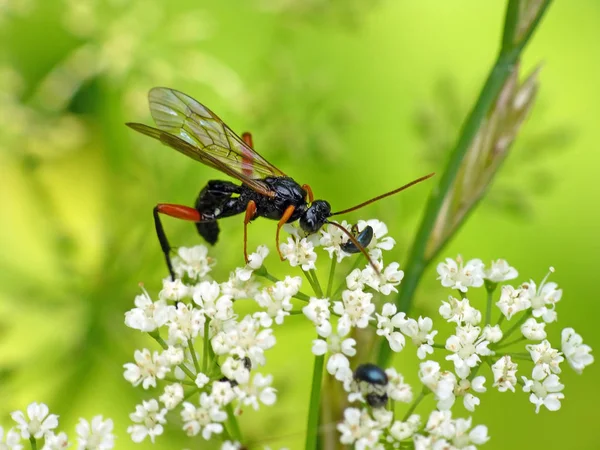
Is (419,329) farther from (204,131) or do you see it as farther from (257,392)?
(204,131)

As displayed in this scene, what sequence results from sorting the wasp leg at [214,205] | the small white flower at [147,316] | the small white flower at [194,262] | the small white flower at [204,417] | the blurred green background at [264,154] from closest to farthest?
1. the small white flower at [204,417]
2. the small white flower at [147,316]
3. the small white flower at [194,262]
4. the wasp leg at [214,205]
5. the blurred green background at [264,154]

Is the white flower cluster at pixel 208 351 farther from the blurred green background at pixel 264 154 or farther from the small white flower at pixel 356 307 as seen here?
the blurred green background at pixel 264 154

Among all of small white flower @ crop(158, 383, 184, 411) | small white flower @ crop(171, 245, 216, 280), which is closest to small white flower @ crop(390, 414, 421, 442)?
small white flower @ crop(158, 383, 184, 411)

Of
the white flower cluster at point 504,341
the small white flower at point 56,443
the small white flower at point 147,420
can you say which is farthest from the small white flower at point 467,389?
the small white flower at point 56,443

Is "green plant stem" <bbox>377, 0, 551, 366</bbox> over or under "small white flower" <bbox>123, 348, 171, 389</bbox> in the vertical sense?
over

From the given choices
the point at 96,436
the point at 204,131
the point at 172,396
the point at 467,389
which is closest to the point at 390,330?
the point at 467,389

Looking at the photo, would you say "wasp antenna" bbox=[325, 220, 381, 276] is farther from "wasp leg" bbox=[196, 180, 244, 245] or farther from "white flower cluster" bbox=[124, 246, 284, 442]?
"wasp leg" bbox=[196, 180, 244, 245]

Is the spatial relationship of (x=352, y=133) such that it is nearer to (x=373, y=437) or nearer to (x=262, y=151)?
(x=262, y=151)
